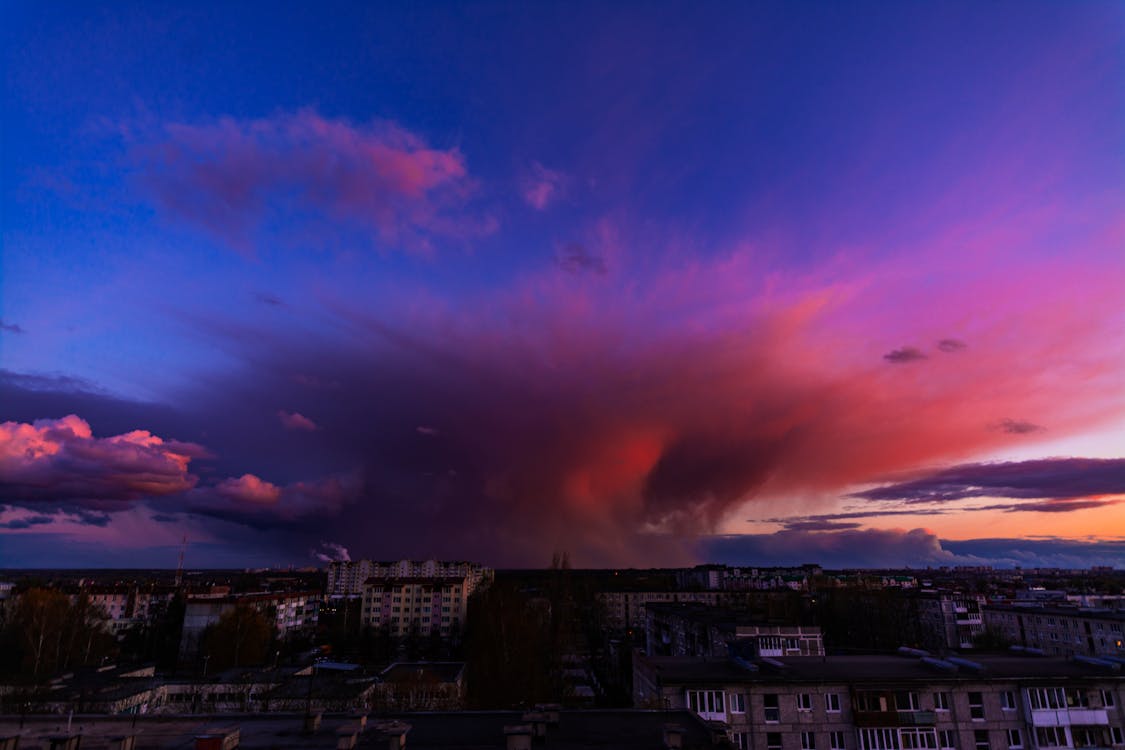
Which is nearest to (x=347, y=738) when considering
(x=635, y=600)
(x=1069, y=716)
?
(x=1069, y=716)

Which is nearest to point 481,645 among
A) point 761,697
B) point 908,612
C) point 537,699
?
point 537,699

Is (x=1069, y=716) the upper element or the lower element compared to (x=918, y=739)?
upper

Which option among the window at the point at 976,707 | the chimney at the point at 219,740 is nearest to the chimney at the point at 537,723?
the chimney at the point at 219,740

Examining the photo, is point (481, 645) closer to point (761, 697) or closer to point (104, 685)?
point (104, 685)

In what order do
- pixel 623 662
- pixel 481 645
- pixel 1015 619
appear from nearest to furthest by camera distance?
pixel 481 645
pixel 623 662
pixel 1015 619

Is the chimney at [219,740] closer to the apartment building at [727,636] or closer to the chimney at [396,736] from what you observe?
the chimney at [396,736]

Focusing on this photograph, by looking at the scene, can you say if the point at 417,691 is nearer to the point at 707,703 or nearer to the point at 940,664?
the point at 707,703

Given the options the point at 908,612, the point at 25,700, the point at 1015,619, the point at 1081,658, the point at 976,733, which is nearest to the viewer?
the point at 976,733
